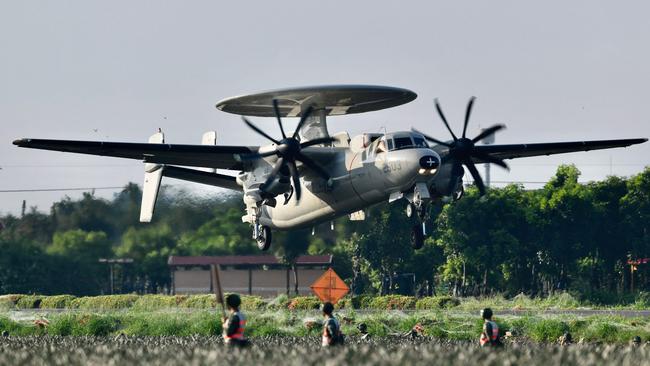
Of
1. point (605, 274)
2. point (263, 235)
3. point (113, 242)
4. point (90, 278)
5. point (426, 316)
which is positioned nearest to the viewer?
point (426, 316)

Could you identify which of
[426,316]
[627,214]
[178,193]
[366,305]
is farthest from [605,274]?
[426,316]

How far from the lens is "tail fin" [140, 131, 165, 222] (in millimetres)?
52688

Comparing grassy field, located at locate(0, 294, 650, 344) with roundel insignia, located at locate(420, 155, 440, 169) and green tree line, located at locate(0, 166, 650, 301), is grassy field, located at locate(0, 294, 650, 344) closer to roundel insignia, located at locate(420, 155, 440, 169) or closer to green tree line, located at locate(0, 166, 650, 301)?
roundel insignia, located at locate(420, 155, 440, 169)

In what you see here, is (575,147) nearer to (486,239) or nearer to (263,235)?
(263,235)

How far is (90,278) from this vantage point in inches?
3004

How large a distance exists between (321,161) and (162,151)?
Answer: 7.69 m

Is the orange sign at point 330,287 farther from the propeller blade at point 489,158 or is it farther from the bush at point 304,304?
the bush at point 304,304

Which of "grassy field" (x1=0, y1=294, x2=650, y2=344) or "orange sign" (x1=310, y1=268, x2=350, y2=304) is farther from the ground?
"orange sign" (x1=310, y1=268, x2=350, y2=304)

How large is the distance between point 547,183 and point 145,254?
3745 centimetres

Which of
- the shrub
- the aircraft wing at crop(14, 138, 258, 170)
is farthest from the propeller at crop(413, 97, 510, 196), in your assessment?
the shrub

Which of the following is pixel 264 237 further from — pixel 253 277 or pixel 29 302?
pixel 253 277

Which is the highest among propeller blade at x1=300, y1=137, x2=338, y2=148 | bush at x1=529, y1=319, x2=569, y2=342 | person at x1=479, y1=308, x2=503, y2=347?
propeller blade at x1=300, y1=137, x2=338, y2=148

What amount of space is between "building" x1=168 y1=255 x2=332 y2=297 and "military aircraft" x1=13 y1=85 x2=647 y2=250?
26389 mm

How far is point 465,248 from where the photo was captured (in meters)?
86.4
